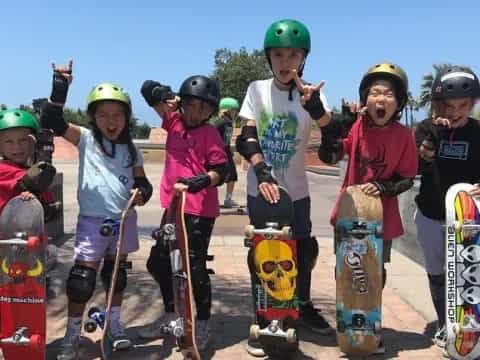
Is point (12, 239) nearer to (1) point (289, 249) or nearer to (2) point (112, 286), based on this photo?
(2) point (112, 286)

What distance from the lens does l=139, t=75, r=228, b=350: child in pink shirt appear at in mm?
3807

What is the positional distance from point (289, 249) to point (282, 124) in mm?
875

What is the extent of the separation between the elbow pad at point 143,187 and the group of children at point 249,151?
0.01 meters

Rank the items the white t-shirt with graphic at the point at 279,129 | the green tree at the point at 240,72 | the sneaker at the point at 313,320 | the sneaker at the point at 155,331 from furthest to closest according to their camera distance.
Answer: the green tree at the point at 240,72, the sneaker at the point at 313,320, the sneaker at the point at 155,331, the white t-shirt with graphic at the point at 279,129

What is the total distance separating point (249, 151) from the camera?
378 centimetres

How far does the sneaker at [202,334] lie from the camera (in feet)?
12.8

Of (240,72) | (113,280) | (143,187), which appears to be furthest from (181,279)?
(240,72)

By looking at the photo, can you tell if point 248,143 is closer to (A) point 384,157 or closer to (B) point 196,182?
(B) point 196,182

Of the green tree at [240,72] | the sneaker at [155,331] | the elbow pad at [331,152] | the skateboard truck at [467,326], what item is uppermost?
the green tree at [240,72]

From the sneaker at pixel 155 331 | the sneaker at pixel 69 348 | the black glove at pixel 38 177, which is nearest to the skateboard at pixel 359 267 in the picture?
the sneaker at pixel 155 331

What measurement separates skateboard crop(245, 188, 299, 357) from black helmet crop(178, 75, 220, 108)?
0.80 meters

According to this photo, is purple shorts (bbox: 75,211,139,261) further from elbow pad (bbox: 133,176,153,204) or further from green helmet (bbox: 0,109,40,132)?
green helmet (bbox: 0,109,40,132)

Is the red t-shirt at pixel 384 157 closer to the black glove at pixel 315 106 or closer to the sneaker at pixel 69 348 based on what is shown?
the black glove at pixel 315 106

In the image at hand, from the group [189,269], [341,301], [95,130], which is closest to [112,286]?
[189,269]
